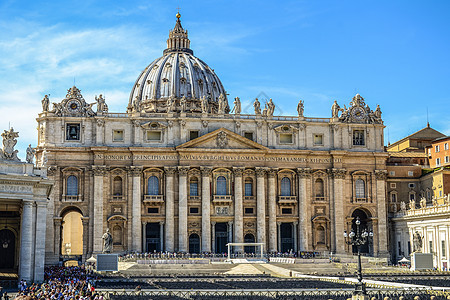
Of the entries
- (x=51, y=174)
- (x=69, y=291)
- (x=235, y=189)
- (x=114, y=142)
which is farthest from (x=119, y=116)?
(x=69, y=291)

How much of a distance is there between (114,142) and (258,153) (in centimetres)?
1830

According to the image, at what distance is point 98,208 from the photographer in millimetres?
83562

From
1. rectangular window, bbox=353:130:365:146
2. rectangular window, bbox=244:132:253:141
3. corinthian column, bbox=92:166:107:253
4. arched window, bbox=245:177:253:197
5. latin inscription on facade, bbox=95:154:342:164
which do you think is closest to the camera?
corinthian column, bbox=92:166:107:253

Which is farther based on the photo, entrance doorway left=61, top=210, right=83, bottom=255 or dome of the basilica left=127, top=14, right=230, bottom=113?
dome of the basilica left=127, top=14, right=230, bottom=113

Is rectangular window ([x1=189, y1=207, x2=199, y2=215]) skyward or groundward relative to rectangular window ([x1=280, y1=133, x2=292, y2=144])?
groundward

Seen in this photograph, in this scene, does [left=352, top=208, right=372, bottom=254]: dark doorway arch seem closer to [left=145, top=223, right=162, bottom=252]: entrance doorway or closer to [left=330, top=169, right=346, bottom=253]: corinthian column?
[left=330, top=169, right=346, bottom=253]: corinthian column

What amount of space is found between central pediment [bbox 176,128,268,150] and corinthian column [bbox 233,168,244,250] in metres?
3.14

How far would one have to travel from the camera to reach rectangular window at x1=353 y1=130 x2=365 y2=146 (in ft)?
301

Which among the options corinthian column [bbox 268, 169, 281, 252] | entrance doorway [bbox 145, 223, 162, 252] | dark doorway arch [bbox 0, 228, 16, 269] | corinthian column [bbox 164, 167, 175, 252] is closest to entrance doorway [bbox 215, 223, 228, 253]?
corinthian column [bbox 268, 169, 281, 252]

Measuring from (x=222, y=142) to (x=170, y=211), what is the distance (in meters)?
10.9

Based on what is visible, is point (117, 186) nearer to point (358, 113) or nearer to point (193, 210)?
point (193, 210)

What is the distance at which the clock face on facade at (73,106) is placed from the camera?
283 ft

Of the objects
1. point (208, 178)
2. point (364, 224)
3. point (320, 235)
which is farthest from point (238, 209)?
point (364, 224)

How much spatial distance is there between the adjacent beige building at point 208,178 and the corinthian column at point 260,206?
13 centimetres
